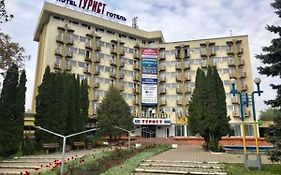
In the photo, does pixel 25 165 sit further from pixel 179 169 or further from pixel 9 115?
pixel 179 169

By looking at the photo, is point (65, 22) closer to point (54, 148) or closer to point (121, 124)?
point (121, 124)

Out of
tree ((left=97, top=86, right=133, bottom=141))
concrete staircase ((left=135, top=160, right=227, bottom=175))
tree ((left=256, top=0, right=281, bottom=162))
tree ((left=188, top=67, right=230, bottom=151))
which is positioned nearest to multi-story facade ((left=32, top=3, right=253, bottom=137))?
tree ((left=97, top=86, right=133, bottom=141))

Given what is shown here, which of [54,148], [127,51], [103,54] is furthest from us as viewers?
[127,51]

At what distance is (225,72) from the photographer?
61.6 meters

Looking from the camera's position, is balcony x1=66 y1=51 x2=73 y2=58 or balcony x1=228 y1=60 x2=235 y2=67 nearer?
balcony x1=66 y1=51 x2=73 y2=58

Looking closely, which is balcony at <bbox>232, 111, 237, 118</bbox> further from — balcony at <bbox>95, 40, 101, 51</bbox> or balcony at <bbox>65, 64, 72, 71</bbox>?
balcony at <bbox>65, 64, 72, 71</bbox>

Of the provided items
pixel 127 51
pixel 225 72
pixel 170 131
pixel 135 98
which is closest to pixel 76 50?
pixel 127 51

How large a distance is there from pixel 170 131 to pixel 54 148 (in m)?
38.7

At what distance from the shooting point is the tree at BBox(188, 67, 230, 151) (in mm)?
27484

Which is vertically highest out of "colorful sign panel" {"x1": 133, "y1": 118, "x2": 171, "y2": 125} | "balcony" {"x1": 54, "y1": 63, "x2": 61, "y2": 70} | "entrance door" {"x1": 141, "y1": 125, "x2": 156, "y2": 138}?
"balcony" {"x1": 54, "y1": 63, "x2": 61, "y2": 70}

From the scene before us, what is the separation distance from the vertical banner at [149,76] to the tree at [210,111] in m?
33.8

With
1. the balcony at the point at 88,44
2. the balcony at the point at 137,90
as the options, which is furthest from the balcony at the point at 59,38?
the balcony at the point at 137,90

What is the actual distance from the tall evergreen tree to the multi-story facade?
30.0m

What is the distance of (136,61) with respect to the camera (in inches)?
2623
